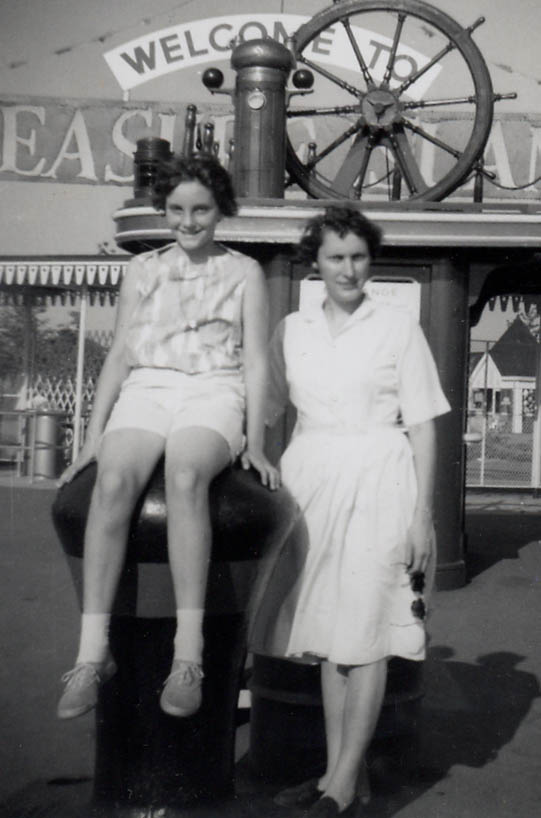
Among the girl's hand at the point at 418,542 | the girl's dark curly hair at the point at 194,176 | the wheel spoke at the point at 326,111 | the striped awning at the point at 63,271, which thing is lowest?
the girl's hand at the point at 418,542

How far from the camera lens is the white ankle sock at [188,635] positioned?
2.53 meters

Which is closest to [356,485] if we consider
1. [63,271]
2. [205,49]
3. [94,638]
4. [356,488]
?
[356,488]

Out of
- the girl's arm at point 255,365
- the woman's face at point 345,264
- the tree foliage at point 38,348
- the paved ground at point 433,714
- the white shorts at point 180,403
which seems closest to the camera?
the white shorts at point 180,403

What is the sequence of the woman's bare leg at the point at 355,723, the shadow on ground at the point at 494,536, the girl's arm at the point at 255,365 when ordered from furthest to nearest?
1. the shadow on ground at the point at 494,536
2. the woman's bare leg at the point at 355,723
3. the girl's arm at the point at 255,365

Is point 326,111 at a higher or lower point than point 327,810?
higher

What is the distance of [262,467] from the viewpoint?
2.79 m

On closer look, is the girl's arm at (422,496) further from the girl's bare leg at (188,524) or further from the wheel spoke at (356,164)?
the wheel spoke at (356,164)

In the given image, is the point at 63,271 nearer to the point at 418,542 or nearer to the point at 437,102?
the point at 437,102

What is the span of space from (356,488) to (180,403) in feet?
1.90

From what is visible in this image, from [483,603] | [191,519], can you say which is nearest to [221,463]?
[191,519]

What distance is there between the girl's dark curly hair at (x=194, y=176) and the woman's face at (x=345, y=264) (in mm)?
337

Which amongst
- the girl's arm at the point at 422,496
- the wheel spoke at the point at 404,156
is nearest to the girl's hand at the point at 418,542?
the girl's arm at the point at 422,496

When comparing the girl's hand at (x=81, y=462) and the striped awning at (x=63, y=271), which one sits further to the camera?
the striped awning at (x=63, y=271)

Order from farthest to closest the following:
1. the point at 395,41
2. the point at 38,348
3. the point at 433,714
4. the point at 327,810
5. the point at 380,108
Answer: the point at 38,348 → the point at 380,108 → the point at 395,41 → the point at 433,714 → the point at 327,810
